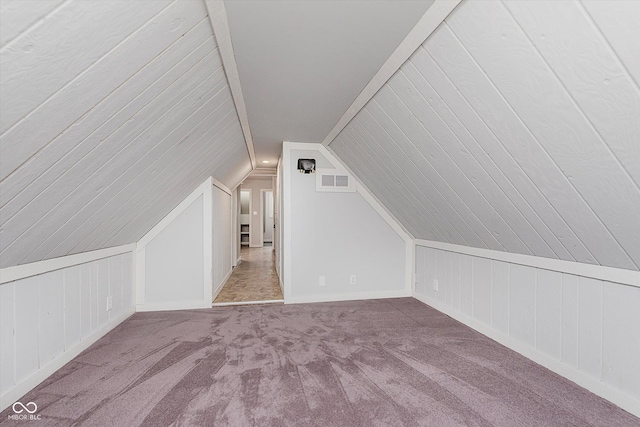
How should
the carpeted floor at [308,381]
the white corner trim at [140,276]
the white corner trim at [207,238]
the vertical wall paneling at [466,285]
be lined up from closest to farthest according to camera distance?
the carpeted floor at [308,381], the vertical wall paneling at [466,285], the white corner trim at [140,276], the white corner trim at [207,238]

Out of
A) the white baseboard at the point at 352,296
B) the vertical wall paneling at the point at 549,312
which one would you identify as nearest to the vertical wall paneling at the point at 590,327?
the vertical wall paneling at the point at 549,312

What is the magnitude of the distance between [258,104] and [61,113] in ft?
5.33

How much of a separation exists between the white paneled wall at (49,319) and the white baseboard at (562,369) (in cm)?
357

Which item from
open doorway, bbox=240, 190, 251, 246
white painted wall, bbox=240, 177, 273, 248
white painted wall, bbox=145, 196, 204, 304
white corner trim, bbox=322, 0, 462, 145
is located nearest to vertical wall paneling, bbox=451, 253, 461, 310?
white corner trim, bbox=322, 0, 462, 145

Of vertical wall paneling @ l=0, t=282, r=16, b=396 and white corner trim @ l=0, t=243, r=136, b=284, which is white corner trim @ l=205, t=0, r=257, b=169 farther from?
vertical wall paneling @ l=0, t=282, r=16, b=396

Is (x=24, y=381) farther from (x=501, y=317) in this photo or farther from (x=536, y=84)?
(x=501, y=317)

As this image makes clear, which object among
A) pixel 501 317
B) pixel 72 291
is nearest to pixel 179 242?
pixel 72 291

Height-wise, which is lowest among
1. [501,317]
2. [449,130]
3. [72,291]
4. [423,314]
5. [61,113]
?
[423,314]

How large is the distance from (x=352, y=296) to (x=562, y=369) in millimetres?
2294

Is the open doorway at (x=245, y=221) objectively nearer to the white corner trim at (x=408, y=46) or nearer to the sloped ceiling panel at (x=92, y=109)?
the sloped ceiling panel at (x=92, y=109)

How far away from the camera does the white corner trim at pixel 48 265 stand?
168 cm

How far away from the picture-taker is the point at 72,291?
226 cm

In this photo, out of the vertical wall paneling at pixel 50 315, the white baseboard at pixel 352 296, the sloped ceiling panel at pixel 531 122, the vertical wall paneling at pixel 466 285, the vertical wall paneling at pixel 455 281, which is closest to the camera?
the sloped ceiling panel at pixel 531 122

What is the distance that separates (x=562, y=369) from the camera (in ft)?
6.59
